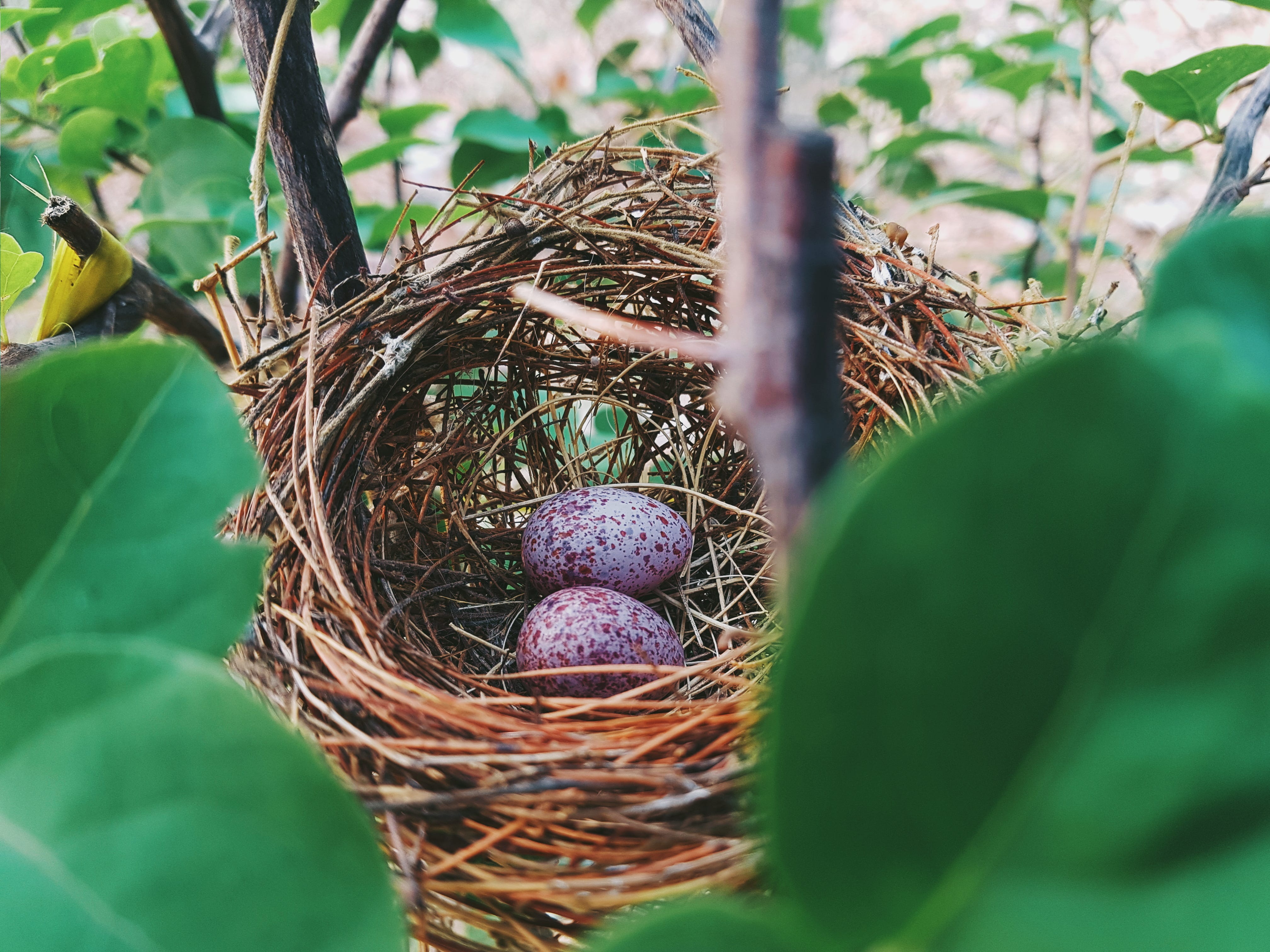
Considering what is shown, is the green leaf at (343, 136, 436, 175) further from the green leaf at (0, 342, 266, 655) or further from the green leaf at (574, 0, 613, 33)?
the green leaf at (0, 342, 266, 655)

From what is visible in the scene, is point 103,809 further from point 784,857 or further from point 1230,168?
point 1230,168

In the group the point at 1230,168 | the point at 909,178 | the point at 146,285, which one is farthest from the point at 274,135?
the point at 909,178

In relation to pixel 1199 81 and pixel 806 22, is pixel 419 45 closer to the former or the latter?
pixel 806 22

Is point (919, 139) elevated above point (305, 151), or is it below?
below

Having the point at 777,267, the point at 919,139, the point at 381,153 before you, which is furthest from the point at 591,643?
the point at 919,139

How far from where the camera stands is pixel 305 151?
0.53 m

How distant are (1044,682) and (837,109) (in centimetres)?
133

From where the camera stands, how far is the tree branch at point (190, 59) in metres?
0.69

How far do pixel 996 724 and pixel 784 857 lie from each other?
4 centimetres

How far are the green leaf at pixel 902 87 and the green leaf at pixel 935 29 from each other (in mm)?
31

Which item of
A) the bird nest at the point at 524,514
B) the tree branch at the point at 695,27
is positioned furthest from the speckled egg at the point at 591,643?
the tree branch at the point at 695,27

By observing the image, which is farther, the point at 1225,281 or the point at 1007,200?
the point at 1007,200

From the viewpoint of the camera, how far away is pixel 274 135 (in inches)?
20.6

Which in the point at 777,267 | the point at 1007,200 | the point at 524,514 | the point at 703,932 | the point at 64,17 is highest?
the point at 64,17
